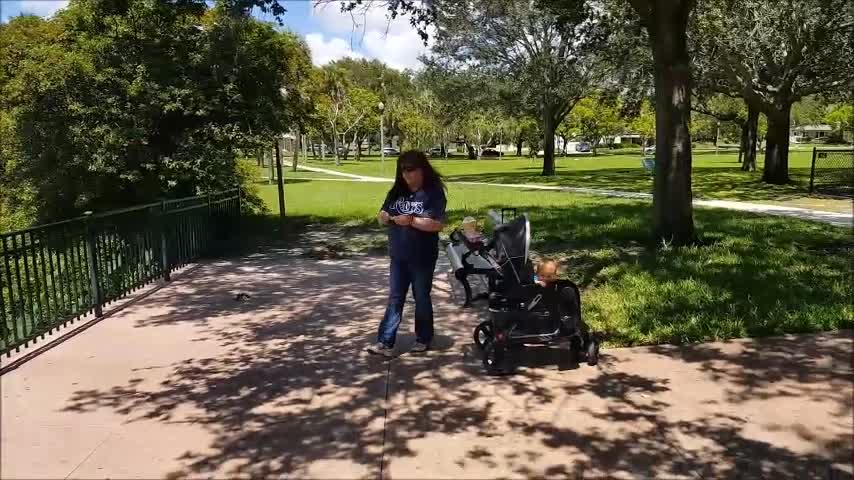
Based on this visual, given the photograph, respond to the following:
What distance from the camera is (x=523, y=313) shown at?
4859 mm

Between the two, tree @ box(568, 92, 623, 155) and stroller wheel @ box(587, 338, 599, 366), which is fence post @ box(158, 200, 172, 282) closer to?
stroller wheel @ box(587, 338, 599, 366)

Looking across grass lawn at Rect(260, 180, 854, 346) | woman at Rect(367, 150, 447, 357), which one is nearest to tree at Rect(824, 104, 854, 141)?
grass lawn at Rect(260, 180, 854, 346)

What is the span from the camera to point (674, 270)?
7.75 m

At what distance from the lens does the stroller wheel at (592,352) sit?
497 centimetres

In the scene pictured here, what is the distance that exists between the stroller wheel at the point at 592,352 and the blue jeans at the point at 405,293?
128 centimetres

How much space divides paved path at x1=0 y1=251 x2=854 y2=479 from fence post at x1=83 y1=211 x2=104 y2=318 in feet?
1.99

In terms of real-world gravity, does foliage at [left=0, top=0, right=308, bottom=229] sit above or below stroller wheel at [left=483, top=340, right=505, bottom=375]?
above

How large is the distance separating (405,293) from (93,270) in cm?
350

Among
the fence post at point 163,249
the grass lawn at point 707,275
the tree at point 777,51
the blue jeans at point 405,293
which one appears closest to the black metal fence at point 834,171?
the tree at point 777,51

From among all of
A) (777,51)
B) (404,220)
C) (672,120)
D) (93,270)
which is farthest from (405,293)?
(777,51)

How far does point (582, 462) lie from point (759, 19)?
21.7m

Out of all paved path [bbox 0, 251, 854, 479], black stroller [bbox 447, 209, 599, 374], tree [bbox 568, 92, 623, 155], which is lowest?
paved path [bbox 0, 251, 854, 479]

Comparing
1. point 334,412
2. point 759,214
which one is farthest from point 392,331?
point 759,214

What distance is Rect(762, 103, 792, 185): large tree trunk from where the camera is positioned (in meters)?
23.3
